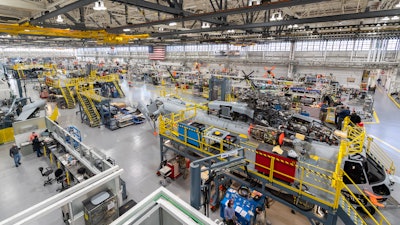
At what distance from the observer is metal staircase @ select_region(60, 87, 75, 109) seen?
22297mm

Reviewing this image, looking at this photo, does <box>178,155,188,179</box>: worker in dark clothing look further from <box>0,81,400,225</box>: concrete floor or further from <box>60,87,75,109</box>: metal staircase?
<box>60,87,75,109</box>: metal staircase

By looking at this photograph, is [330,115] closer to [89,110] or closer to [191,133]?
[191,133]

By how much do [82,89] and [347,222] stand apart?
22.3 metres

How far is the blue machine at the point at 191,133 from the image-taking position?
342 inches

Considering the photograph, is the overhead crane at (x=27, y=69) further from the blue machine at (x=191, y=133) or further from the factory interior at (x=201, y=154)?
the blue machine at (x=191, y=133)

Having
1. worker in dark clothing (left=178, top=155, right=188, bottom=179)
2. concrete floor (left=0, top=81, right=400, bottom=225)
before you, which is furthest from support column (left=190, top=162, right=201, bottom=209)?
worker in dark clothing (left=178, top=155, right=188, bottom=179)

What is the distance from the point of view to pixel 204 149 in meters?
8.62

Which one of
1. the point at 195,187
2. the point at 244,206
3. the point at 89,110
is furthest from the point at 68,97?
the point at 195,187

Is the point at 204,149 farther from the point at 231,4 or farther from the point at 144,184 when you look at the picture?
the point at 231,4

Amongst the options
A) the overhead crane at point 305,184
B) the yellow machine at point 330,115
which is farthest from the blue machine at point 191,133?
the yellow machine at point 330,115

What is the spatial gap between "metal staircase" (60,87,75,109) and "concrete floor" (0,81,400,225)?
4.89 metres

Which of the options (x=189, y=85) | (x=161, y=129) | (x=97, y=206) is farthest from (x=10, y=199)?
(x=189, y=85)

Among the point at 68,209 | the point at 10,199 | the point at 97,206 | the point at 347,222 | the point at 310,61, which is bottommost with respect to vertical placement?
the point at 10,199

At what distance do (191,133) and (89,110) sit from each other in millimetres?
12638
